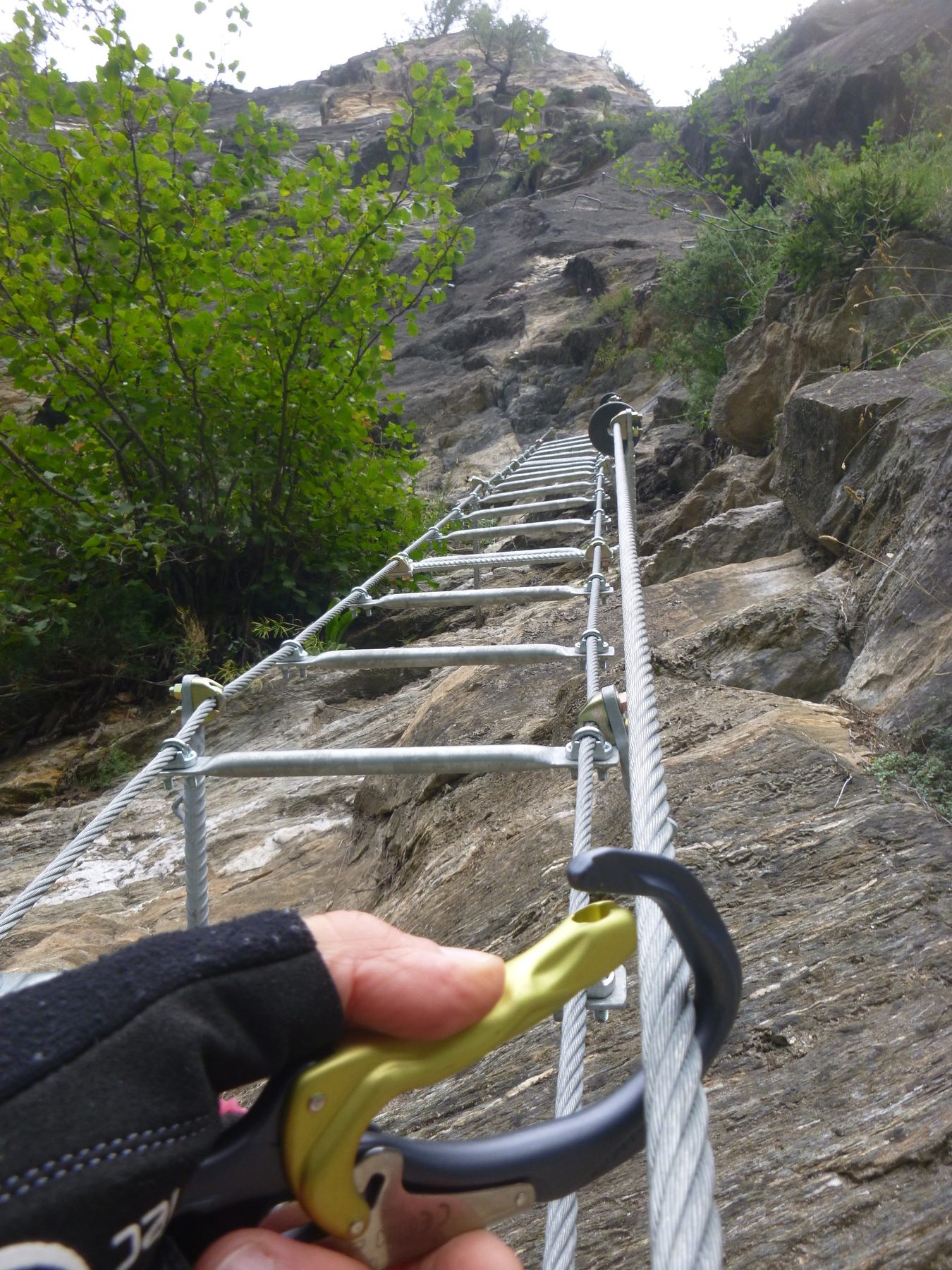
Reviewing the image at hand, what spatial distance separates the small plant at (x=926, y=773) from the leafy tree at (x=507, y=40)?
87.6 feet

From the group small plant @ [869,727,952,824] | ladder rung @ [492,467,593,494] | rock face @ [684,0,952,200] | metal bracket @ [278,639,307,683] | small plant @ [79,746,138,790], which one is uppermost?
rock face @ [684,0,952,200]

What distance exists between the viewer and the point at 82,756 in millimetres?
5164

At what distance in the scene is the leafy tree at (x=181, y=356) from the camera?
14.8 ft

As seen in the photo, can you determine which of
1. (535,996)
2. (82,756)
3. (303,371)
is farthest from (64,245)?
(535,996)

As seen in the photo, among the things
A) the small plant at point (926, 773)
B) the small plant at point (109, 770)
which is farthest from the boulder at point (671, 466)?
the small plant at point (926, 773)

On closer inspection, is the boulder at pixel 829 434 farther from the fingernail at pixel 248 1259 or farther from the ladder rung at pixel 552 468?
the fingernail at pixel 248 1259

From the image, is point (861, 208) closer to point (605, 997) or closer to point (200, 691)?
point (200, 691)

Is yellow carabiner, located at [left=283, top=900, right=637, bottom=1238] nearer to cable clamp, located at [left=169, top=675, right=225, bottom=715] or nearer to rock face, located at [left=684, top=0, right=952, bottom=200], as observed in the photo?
cable clamp, located at [left=169, top=675, right=225, bottom=715]

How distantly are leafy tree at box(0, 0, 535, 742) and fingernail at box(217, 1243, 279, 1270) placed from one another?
4.72 metres

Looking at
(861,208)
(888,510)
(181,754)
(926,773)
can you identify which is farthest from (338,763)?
(861,208)

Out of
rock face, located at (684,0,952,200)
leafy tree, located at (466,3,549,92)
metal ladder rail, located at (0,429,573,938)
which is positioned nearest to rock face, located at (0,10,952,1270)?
metal ladder rail, located at (0,429,573,938)

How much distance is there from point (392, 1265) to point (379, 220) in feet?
16.5

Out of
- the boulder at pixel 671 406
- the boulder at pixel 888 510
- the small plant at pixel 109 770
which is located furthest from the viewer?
the boulder at pixel 671 406

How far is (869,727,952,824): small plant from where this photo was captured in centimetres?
200
